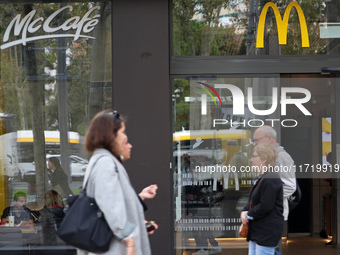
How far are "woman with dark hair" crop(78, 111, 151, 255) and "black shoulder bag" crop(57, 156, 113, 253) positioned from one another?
0.16 ft

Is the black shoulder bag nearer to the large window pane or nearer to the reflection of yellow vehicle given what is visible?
the reflection of yellow vehicle

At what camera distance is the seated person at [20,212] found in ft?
23.4

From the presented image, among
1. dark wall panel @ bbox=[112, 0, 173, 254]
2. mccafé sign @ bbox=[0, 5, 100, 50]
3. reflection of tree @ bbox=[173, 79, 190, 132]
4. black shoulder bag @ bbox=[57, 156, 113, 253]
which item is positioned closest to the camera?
black shoulder bag @ bbox=[57, 156, 113, 253]

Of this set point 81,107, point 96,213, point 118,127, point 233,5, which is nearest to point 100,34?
point 81,107

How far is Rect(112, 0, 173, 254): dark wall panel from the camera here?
6598 millimetres

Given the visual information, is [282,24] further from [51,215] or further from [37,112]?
[51,215]

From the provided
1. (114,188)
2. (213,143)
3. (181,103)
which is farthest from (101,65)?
(114,188)

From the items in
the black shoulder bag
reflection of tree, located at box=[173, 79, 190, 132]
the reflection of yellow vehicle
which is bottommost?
the black shoulder bag

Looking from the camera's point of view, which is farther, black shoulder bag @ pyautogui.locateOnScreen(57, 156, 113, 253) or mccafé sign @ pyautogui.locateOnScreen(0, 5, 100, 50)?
mccafé sign @ pyautogui.locateOnScreen(0, 5, 100, 50)

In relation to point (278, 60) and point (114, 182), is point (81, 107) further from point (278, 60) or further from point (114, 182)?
point (114, 182)

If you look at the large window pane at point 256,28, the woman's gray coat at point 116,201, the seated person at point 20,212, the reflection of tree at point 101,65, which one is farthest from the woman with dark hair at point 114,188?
the seated person at point 20,212

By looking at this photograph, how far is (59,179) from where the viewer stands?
712cm

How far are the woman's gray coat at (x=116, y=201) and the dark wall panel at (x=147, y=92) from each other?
280 centimetres

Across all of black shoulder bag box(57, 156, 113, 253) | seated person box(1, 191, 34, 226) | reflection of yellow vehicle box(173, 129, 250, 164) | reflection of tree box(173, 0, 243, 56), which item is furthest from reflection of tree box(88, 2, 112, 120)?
black shoulder bag box(57, 156, 113, 253)
